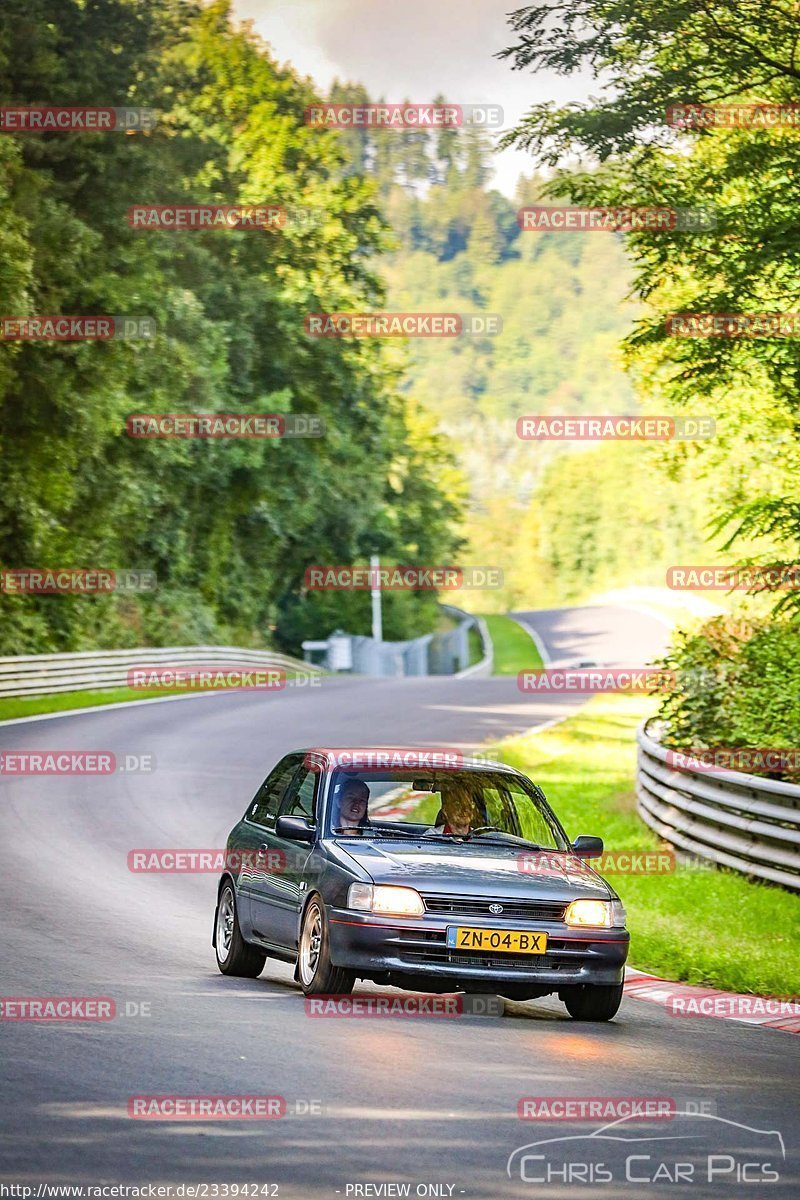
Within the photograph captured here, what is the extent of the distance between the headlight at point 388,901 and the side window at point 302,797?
1.14m

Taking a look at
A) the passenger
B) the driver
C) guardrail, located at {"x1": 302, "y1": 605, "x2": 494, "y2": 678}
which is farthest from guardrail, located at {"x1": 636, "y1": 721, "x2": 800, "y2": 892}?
guardrail, located at {"x1": 302, "y1": 605, "x2": 494, "y2": 678}

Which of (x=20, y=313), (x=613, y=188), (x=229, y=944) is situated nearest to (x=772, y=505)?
(x=613, y=188)

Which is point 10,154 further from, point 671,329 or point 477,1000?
point 477,1000

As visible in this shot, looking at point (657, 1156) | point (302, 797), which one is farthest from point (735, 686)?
point (657, 1156)

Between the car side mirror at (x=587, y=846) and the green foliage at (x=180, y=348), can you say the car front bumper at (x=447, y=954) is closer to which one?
the car side mirror at (x=587, y=846)

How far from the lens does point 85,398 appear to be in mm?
46312

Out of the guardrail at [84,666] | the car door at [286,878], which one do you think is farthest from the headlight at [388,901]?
the guardrail at [84,666]

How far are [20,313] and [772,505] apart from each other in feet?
87.6

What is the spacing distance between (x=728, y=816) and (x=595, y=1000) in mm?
6520

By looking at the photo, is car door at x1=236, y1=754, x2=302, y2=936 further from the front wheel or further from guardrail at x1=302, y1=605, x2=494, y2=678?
guardrail at x1=302, y1=605, x2=494, y2=678

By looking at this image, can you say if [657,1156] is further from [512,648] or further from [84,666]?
[512,648]

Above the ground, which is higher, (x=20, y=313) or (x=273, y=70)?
(x=273, y=70)

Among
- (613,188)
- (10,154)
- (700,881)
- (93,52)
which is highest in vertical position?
(93,52)

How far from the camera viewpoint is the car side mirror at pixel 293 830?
1086 centimetres
